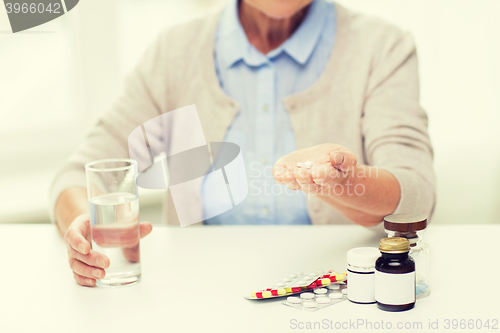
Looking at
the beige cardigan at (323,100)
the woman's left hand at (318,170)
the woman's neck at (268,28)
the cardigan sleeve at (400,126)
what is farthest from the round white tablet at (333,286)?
the woman's neck at (268,28)

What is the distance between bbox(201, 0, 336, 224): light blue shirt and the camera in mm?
1149

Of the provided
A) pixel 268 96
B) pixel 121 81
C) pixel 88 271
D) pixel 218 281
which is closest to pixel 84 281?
pixel 88 271

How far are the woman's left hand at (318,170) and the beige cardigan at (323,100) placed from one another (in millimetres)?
349

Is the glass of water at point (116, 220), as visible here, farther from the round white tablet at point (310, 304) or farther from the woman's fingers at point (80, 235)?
the round white tablet at point (310, 304)

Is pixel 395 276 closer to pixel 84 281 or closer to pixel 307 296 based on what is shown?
pixel 307 296

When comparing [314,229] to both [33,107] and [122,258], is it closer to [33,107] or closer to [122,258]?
[122,258]

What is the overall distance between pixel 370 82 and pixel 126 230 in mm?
666

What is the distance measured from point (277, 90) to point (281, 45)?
0.34 feet

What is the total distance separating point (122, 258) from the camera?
28.6 inches

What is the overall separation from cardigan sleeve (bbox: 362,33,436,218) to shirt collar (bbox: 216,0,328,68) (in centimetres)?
15

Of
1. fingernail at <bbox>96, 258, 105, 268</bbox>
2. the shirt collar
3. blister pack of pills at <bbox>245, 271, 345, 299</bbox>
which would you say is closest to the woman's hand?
fingernail at <bbox>96, 258, 105, 268</bbox>

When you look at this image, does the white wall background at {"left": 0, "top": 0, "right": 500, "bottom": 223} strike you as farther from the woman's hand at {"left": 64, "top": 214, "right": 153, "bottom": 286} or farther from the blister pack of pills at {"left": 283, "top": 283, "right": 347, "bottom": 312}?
the woman's hand at {"left": 64, "top": 214, "right": 153, "bottom": 286}

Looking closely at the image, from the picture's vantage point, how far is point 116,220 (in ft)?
2.34

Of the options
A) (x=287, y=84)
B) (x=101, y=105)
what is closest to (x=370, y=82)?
(x=287, y=84)
